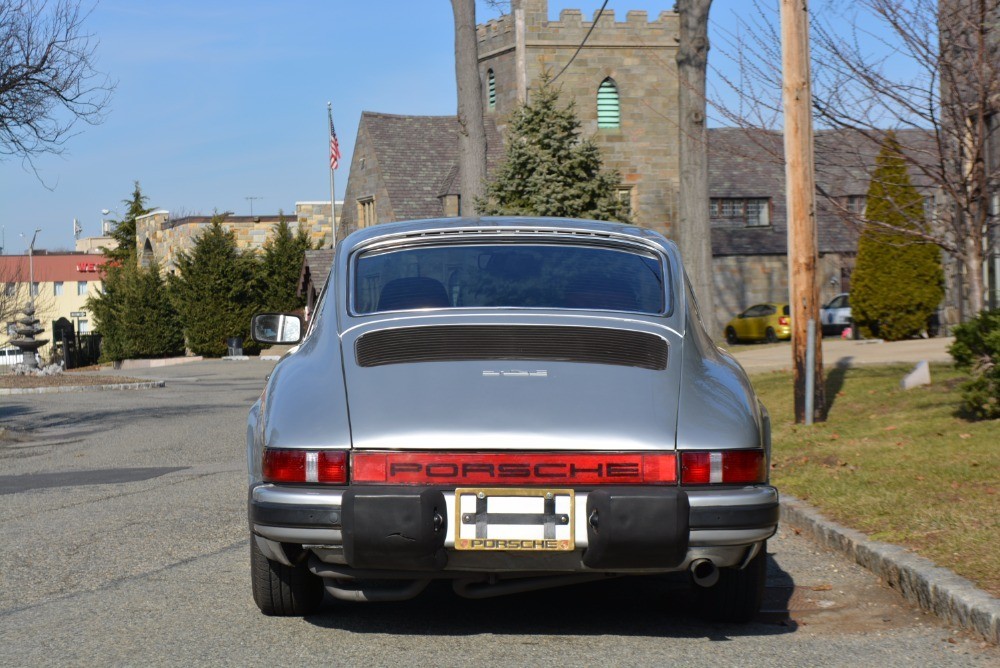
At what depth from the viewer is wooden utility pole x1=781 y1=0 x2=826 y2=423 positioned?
39.8ft

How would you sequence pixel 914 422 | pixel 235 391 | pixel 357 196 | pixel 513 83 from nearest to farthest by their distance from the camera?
pixel 914 422 < pixel 235 391 < pixel 513 83 < pixel 357 196

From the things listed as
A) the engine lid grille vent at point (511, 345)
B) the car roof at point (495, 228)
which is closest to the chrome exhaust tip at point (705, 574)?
the engine lid grille vent at point (511, 345)

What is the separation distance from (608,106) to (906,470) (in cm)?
3743

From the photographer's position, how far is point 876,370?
17.7 m

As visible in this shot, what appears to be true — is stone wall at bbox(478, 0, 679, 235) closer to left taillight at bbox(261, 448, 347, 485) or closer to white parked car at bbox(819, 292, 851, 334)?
white parked car at bbox(819, 292, 851, 334)

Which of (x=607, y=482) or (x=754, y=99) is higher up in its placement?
(x=754, y=99)

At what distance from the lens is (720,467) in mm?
4480

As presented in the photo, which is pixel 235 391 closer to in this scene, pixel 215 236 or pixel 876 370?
pixel 876 370

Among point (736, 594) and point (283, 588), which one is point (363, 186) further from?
point (736, 594)

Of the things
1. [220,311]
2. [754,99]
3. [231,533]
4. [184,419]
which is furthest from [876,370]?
[220,311]

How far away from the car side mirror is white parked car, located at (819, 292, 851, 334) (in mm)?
36564

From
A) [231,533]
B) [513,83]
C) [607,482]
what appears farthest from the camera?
[513,83]

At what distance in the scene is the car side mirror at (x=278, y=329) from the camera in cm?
652

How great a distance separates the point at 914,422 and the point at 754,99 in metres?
4.02
